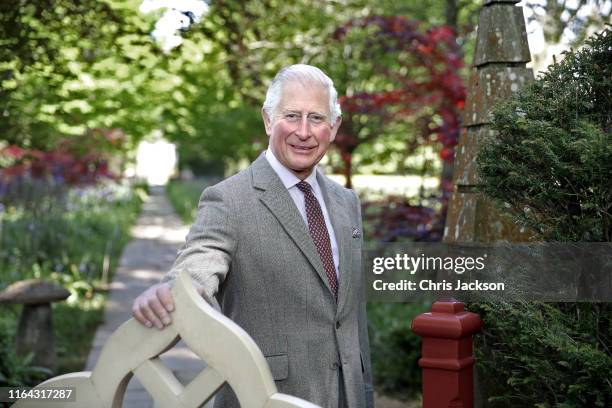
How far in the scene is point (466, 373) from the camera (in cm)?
275

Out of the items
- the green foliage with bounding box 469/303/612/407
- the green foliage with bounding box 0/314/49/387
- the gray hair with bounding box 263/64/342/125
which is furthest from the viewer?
the green foliage with bounding box 0/314/49/387

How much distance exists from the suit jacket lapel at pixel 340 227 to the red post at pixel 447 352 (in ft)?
1.26

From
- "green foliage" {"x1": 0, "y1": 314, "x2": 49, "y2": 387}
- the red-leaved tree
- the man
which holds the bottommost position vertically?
"green foliage" {"x1": 0, "y1": 314, "x2": 49, "y2": 387}

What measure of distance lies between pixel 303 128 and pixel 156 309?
0.95m

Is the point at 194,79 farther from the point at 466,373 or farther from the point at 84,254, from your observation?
the point at 466,373

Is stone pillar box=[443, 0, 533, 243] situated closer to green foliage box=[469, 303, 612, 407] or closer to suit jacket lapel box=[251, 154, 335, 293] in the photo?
green foliage box=[469, 303, 612, 407]

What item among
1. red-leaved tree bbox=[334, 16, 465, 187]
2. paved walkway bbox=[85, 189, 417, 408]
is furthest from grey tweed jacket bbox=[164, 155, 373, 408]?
red-leaved tree bbox=[334, 16, 465, 187]

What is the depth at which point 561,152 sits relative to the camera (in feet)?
7.65

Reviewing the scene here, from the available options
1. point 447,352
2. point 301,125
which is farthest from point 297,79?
point 447,352

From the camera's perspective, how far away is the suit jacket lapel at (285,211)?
239cm

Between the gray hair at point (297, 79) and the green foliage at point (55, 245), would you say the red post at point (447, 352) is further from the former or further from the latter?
the green foliage at point (55, 245)

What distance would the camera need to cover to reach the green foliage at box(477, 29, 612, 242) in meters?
2.28

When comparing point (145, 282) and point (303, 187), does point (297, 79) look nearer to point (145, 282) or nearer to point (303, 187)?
point (303, 187)

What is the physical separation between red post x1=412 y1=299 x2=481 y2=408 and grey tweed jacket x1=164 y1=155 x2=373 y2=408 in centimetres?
37
